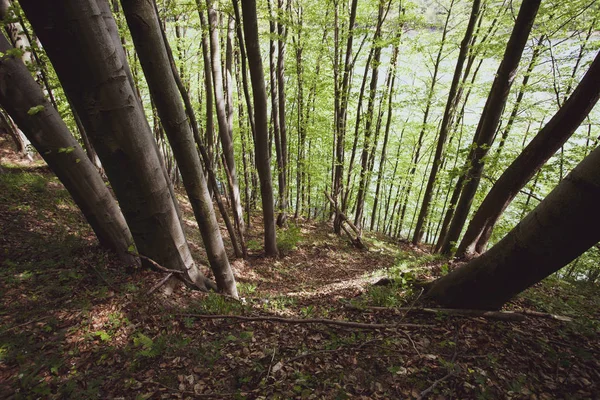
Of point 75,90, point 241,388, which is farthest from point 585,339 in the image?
point 75,90

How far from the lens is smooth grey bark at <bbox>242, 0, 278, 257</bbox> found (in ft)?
17.6

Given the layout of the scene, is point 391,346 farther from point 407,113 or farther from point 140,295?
point 407,113

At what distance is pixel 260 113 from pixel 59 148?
410 cm

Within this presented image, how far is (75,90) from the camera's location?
2.36 m

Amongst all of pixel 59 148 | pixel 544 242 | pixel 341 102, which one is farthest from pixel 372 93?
pixel 59 148

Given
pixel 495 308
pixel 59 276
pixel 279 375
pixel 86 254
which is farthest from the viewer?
pixel 86 254

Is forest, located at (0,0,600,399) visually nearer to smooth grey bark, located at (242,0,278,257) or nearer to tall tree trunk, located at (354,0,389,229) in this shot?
smooth grey bark, located at (242,0,278,257)

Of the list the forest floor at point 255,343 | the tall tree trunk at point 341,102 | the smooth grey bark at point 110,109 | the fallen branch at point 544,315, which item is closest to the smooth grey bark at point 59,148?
the forest floor at point 255,343

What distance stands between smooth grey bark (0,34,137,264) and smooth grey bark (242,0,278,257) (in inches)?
139

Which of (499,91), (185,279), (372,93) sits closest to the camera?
(185,279)

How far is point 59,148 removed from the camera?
3.66 meters

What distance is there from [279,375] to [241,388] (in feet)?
1.28

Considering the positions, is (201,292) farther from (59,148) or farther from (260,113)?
(260,113)

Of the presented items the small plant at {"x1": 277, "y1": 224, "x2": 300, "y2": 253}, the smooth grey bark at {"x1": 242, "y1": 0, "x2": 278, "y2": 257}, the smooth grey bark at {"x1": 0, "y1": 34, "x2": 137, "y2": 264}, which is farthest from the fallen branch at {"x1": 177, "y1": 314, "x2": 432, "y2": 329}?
the small plant at {"x1": 277, "y1": 224, "x2": 300, "y2": 253}
